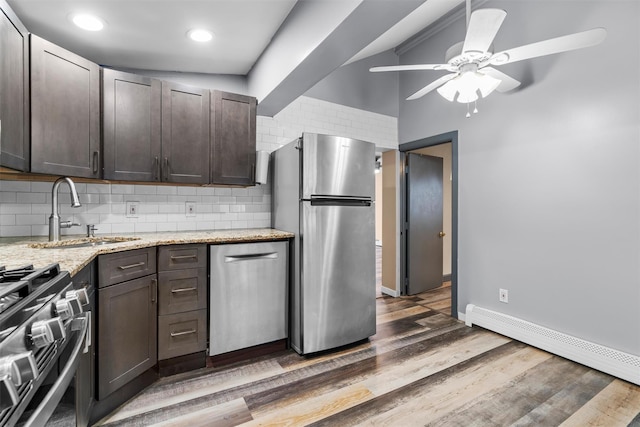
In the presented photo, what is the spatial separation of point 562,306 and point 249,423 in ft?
8.25

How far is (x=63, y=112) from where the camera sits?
6.24ft

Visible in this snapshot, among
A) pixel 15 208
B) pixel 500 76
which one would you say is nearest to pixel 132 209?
pixel 15 208

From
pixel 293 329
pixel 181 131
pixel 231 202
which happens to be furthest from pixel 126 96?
pixel 293 329

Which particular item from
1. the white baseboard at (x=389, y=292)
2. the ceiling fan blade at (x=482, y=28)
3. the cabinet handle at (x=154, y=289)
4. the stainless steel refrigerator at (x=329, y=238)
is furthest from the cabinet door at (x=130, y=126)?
the white baseboard at (x=389, y=292)

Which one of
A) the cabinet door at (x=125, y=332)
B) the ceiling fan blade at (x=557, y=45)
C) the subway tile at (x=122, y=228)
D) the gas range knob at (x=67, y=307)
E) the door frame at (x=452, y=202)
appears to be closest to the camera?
the gas range knob at (x=67, y=307)

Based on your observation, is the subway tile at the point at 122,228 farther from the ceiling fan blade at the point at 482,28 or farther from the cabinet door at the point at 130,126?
the ceiling fan blade at the point at 482,28

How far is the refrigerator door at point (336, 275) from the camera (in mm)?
2381

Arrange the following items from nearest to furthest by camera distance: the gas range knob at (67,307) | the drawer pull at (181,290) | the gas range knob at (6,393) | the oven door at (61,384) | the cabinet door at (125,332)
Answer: the gas range knob at (6,393)
the oven door at (61,384)
the gas range knob at (67,307)
the cabinet door at (125,332)
the drawer pull at (181,290)

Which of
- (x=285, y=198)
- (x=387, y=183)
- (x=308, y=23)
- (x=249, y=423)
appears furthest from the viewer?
(x=387, y=183)

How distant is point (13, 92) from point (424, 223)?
413cm

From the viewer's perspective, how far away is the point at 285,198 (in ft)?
8.77

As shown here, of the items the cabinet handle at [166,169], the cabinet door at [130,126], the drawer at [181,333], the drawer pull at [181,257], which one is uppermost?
the cabinet door at [130,126]

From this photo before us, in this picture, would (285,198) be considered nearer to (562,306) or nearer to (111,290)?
(111,290)

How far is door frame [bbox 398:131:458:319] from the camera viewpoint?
323 centimetres
